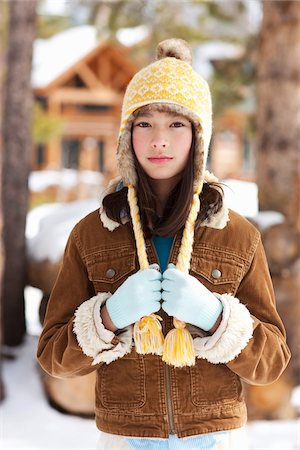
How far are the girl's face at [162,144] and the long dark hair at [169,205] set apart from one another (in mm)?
38

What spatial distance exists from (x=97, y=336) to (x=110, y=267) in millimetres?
227

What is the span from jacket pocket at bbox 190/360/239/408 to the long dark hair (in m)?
0.40

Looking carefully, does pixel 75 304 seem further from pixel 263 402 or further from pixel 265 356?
pixel 263 402

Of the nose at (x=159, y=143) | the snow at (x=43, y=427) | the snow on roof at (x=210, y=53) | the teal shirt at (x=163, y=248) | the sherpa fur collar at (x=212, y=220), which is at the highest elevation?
the snow on roof at (x=210, y=53)

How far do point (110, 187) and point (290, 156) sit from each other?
3465 millimetres

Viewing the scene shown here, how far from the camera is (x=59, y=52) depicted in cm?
2130

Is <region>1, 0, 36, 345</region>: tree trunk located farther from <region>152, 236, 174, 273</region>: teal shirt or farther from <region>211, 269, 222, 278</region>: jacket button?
<region>211, 269, 222, 278</region>: jacket button

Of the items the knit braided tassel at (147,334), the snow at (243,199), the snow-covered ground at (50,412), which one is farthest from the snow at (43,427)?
the knit braided tassel at (147,334)

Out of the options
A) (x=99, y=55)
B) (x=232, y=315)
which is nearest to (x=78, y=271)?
(x=232, y=315)

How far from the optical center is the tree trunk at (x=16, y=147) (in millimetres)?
6254

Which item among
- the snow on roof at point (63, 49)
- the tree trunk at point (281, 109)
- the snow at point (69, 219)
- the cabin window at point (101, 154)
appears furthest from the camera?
the cabin window at point (101, 154)

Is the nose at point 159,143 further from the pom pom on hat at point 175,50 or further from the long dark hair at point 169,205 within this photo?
the pom pom on hat at point 175,50

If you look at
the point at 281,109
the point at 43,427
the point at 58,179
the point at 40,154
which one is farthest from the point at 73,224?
the point at 40,154

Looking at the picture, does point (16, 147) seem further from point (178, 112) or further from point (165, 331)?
point (165, 331)
